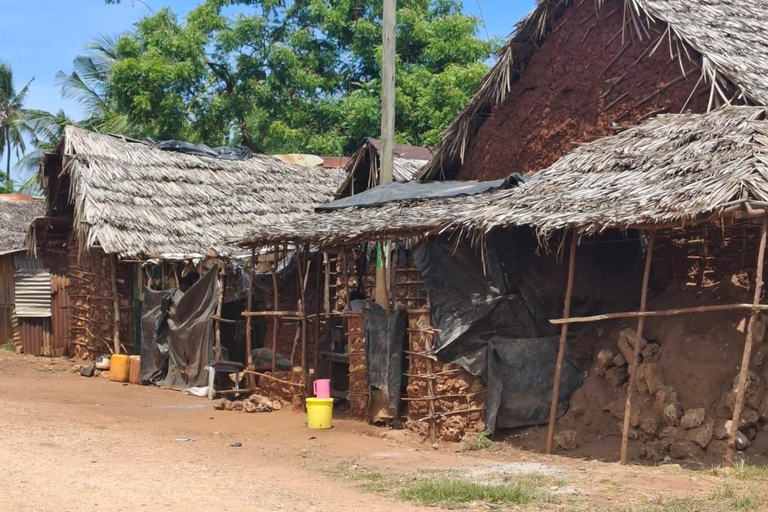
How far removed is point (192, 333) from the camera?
49.8ft

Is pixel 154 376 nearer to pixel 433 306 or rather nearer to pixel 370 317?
pixel 370 317

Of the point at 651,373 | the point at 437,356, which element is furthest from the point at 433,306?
the point at 651,373

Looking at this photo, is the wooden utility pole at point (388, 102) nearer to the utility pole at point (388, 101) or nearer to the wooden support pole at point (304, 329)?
the utility pole at point (388, 101)

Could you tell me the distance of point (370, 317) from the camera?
11.4m

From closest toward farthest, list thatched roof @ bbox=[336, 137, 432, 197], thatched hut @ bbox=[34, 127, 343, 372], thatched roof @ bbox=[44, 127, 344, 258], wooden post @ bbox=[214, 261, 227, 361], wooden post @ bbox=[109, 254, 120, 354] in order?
1. wooden post @ bbox=[214, 261, 227, 361]
2. thatched roof @ bbox=[336, 137, 432, 197]
3. thatched hut @ bbox=[34, 127, 343, 372]
4. thatched roof @ bbox=[44, 127, 344, 258]
5. wooden post @ bbox=[109, 254, 120, 354]

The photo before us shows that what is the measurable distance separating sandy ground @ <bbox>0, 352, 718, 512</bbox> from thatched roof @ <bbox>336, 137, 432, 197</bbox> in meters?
4.70

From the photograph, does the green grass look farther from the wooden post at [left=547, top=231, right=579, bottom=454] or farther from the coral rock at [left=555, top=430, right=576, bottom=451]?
the coral rock at [left=555, top=430, right=576, bottom=451]

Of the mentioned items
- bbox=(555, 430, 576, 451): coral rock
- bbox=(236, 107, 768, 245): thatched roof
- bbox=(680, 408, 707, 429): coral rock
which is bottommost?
bbox=(555, 430, 576, 451): coral rock

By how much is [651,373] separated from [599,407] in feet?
2.63

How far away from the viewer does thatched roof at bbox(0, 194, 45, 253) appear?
1032 inches

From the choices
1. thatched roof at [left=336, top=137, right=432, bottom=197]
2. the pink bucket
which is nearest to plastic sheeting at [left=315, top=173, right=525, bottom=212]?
the pink bucket

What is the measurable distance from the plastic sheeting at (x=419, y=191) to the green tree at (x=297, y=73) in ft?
38.3

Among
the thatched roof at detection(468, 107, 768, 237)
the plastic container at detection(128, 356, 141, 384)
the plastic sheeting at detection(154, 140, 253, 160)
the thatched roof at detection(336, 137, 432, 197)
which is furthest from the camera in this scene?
the plastic sheeting at detection(154, 140, 253, 160)

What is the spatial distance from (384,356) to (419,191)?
2.21 meters
